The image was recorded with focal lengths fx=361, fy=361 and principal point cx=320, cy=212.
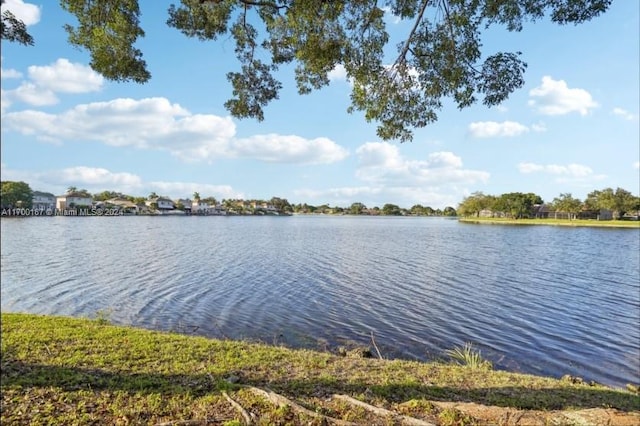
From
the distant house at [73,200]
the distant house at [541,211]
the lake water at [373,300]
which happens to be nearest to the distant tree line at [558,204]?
the distant house at [541,211]

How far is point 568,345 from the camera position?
11430 millimetres

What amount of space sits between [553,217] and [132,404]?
157590 millimetres

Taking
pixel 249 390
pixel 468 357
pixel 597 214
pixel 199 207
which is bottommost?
pixel 468 357

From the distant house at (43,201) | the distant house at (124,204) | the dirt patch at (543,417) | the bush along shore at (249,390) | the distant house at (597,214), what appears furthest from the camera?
the distant house at (124,204)

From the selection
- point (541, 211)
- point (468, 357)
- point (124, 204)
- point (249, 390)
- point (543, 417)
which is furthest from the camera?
point (541, 211)

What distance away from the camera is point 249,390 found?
5.16 meters

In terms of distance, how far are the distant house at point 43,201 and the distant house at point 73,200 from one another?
1275 mm

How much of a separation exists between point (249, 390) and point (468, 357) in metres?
6.19

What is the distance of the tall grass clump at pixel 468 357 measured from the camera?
28.3ft

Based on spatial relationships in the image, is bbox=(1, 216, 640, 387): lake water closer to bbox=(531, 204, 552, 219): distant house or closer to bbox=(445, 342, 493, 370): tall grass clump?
bbox=(445, 342, 493, 370): tall grass clump

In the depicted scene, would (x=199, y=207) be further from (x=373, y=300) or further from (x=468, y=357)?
(x=468, y=357)

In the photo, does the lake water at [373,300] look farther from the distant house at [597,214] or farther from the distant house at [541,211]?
the distant house at [541,211]

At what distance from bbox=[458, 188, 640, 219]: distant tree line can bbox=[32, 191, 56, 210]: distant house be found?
461 feet

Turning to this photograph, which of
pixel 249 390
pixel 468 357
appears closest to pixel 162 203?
pixel 468 357
